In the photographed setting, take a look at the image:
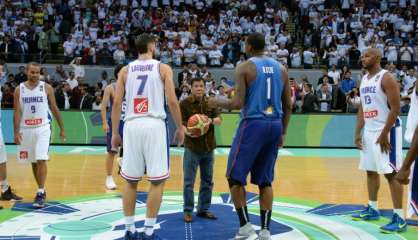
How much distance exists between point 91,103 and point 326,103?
6632mm

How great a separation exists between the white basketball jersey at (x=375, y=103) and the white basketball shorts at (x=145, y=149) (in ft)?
8.86

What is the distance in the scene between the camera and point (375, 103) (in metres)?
7.53

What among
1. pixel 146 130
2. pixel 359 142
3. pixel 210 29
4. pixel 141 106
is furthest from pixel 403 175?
pixel 210 29

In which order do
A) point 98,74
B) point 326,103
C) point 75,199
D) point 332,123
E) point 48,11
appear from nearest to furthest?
point 75,199 < point 332,123 < point 326,103 < point 98,74 < point 48,11

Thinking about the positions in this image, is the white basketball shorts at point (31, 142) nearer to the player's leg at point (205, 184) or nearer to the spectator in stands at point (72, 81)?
the player's leg at point (205, 184)

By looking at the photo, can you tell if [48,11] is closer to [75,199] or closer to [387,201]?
[75,199]

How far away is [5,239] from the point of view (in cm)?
668

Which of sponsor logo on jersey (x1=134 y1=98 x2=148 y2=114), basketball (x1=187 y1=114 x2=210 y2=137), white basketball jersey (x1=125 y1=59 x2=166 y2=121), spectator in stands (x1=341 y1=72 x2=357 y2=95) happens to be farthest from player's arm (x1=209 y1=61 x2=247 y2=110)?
spectator in stands (x1=341 y1=72 x2=357 y2=95)

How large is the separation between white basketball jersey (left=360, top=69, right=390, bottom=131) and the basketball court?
128 cm

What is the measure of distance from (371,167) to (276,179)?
3623 mm

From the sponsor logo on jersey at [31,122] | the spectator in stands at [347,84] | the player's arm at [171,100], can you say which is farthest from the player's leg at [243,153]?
the spectator in stands at [347,84]

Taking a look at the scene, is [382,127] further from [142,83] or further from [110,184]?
[110,184]

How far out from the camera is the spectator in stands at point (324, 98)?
56.7 ft

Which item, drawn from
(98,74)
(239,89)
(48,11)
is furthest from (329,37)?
(239,89)
